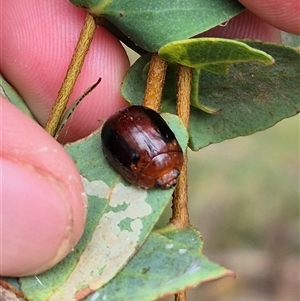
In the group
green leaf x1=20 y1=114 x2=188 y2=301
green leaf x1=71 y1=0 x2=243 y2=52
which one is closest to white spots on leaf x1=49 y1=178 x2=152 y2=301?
green leaf x1=20 y1=114 x2=188 y2=301

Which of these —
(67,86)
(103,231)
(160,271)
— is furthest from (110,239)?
(67,86)

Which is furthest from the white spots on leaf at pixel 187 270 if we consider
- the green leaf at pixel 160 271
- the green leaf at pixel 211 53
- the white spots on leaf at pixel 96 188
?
the green leaf at pixel 211 53

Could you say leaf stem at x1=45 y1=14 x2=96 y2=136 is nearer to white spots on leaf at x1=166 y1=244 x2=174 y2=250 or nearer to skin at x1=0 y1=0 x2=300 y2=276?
skin at x1=0 y1=0 x2=300 y2=276

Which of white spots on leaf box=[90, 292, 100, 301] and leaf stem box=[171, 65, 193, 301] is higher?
leaf stem box=[171, 65, 193, 301]

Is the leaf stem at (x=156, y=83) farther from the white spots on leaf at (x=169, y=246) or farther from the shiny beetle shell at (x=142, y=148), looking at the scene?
the white spots on leaf at (x=169, y=246)

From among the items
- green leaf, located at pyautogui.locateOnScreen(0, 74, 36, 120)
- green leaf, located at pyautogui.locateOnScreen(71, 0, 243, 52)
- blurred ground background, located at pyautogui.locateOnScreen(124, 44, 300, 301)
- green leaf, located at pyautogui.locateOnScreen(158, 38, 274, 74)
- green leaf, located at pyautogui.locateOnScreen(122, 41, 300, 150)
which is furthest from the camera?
blurred ground background, located at pyautogui.locateOnScreen(124, 44, 300, 301)

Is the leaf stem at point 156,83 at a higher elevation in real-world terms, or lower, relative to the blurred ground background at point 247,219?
higher

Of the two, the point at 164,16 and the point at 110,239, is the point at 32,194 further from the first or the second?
the point at 164,16
